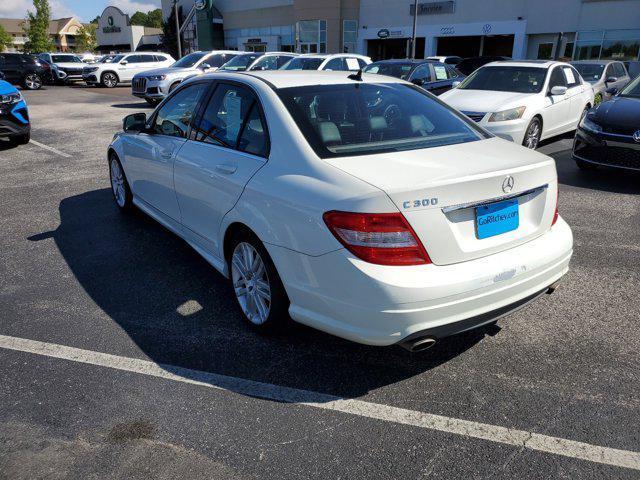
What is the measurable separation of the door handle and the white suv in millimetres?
24667

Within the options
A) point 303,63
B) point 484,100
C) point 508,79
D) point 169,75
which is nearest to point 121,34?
point 169,75

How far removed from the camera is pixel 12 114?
9695 millimetres

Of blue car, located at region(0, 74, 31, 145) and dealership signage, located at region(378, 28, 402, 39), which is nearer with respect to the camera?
blue car, located at region(0, 74, 31, 145)

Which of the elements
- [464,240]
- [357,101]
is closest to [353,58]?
[357,101]

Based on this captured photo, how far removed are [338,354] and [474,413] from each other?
2.93 feet

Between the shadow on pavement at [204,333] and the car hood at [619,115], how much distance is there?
193 inches

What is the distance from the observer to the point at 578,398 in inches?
111

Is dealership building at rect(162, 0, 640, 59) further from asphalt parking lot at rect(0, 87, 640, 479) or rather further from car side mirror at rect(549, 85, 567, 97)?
asphalt parking lot at rect(0, 87, 640, 479)

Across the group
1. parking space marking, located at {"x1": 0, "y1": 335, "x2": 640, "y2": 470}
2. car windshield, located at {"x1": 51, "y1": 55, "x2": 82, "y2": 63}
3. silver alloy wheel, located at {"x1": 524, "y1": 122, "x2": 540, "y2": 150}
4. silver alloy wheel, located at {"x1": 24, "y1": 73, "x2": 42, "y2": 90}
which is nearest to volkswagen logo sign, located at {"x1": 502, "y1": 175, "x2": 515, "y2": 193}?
parking space marking, located at {"x1": 0, "y1": 335, "x2": 640, "y2": 470}

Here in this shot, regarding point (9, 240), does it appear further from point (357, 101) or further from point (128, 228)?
point (357, 101)

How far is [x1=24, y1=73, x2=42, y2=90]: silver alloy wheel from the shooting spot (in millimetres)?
24811

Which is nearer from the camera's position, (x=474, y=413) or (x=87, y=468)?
(x=87, y=468)

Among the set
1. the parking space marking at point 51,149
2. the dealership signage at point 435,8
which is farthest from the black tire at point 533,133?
the dealership signage at point 435,8

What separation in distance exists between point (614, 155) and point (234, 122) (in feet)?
18.8
